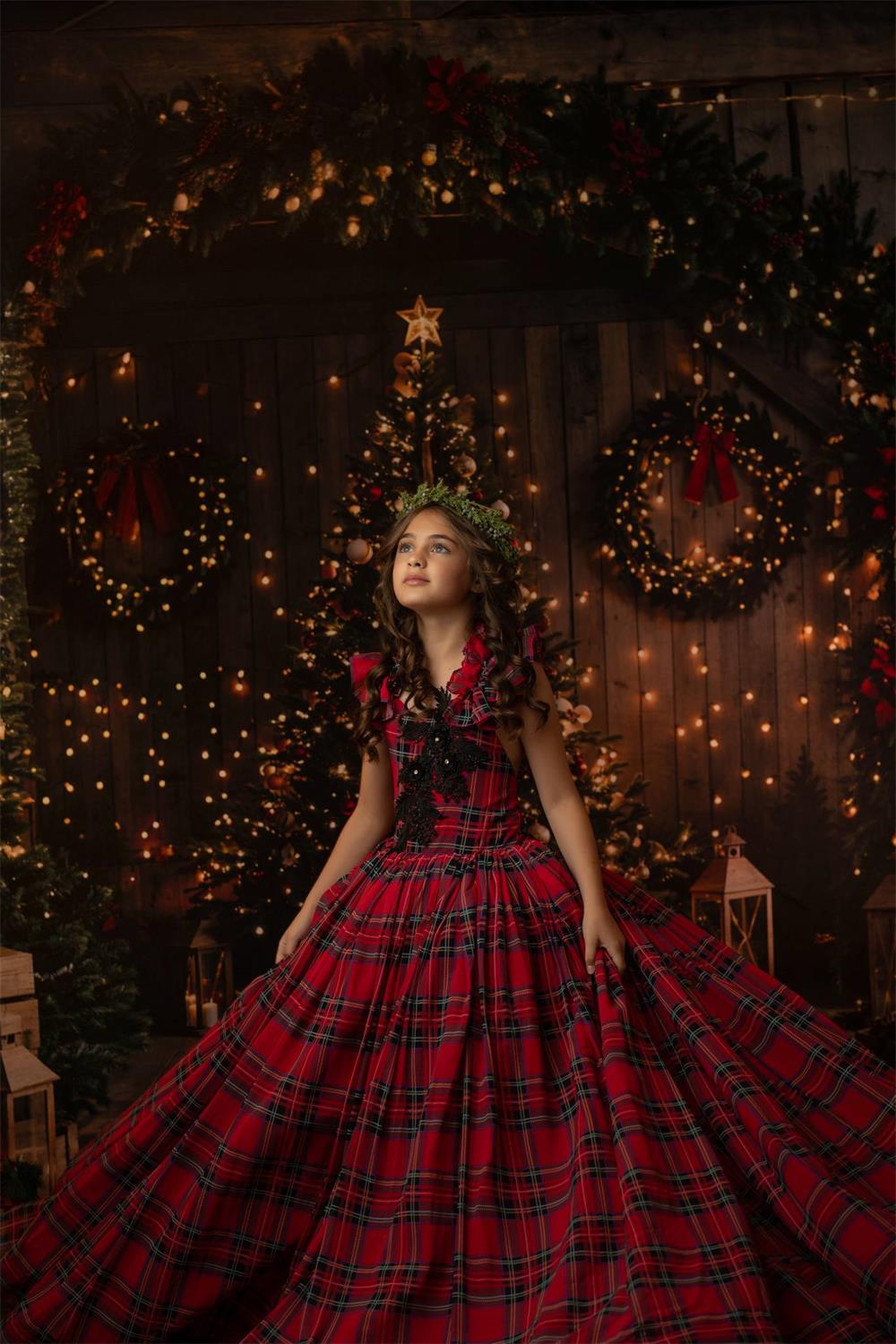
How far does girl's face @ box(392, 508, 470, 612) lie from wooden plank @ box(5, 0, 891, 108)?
2467 millimetres

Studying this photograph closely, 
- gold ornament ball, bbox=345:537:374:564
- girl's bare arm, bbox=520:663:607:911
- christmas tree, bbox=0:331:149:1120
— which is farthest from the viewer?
gold ornament ball, bbox=345:537:374:564

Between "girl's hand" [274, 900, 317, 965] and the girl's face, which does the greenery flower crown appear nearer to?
the girl's face

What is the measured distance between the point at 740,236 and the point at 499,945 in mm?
3134

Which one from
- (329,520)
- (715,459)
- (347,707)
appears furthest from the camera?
(329,520)

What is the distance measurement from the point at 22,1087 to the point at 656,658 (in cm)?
285

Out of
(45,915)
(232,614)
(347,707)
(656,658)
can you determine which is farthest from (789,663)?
(45,915)

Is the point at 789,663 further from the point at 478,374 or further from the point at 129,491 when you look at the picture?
the point at 129,491

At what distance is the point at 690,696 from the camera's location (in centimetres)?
483

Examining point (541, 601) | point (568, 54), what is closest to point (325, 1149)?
point (541, 601)

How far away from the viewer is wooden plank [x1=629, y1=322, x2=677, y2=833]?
479 centimetres

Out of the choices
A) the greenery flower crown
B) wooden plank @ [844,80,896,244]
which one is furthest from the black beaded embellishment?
wooden plank @ [844,80,896,244]

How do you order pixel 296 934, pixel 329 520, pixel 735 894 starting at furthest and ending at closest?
pixel 329 520, pixel 735 894, pixel 296 934

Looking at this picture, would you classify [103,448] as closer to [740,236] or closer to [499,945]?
[740,236]

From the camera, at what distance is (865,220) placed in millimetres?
4438
